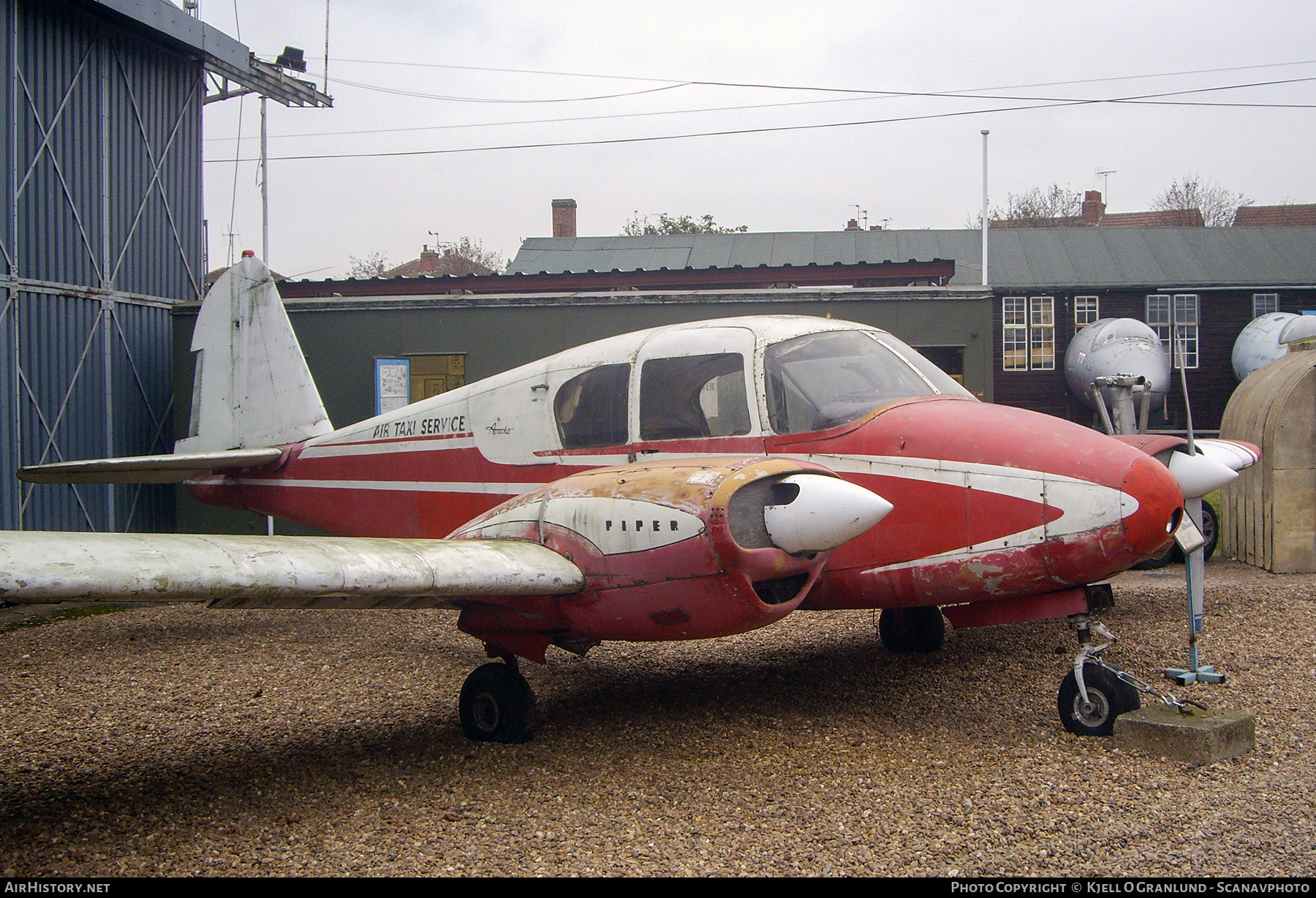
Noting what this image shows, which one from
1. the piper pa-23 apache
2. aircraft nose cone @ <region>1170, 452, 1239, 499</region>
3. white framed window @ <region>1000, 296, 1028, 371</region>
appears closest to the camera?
the piper pa-23 apache

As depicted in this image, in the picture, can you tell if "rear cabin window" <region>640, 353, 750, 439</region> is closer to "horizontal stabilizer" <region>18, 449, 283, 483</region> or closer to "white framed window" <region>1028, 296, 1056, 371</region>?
"horizontal stabilizer" <region>18, 449, 283, 483</region>

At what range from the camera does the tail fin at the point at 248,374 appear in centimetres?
941

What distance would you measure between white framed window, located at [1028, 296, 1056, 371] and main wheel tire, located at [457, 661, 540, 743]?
27.5 metres

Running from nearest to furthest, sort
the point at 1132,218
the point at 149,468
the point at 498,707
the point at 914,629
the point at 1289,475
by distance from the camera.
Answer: the point at 498,707 → the point at 914,629 → the point at 149,468 → the point at 1289,475 → the point at 1132,218

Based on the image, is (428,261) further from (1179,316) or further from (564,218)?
(1179,316)

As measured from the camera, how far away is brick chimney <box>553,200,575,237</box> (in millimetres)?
38625

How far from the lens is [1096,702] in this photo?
552 centimetres

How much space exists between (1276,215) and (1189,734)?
50.7 meters

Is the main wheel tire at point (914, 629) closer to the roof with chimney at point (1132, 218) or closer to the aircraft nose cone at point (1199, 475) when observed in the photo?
the aircraft nose cone at point (1199, 475)

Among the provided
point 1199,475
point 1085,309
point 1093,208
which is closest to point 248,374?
point 1199,475

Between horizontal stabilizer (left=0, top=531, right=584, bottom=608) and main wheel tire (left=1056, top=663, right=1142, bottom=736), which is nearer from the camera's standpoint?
horizontal stabilizer (left=0, top=531, right=584, bottom=608)

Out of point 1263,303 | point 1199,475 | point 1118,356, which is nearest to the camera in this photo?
point 1199,475

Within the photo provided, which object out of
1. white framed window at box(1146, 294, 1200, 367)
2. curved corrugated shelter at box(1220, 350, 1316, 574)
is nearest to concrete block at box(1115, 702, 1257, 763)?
curved corrugated shelter at box(1220, 350, 1316, 574)

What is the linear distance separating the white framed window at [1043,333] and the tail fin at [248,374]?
2561cm
